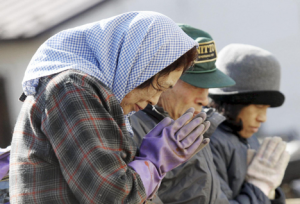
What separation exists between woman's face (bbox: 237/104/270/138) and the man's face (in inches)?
23.9

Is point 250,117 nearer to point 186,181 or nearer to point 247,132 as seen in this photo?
point 247,132

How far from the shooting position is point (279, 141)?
8.60 feet

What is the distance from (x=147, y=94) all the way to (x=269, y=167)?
53.0 inches

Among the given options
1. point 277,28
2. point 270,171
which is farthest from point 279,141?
point 277,28

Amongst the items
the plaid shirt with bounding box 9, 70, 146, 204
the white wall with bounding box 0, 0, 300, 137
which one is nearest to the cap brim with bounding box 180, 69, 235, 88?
the plaid shirt with bounding box 9, 70, 146, 204

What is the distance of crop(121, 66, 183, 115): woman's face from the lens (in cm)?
154

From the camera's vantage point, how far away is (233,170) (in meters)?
2.49

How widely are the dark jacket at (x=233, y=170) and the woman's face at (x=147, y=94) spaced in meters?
0.97

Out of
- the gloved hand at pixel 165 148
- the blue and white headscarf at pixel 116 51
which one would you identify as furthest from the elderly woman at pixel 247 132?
the blue and white headscarf at pixel 116 51

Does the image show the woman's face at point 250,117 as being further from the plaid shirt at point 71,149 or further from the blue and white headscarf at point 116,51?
the plaid shirt at point 71,149

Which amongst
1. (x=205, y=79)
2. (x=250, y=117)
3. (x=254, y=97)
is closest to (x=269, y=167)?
(x=250, y=117)

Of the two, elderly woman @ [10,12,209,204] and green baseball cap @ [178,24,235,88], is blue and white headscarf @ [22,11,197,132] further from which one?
green baseball cap @ [178,24,235,88]

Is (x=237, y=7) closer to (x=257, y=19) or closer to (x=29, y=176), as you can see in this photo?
(x=257, y=19)

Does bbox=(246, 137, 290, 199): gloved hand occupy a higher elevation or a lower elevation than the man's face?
lower
